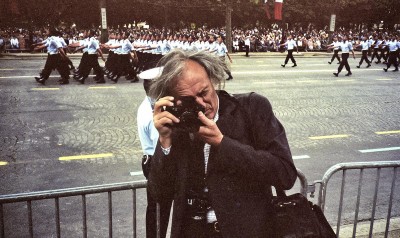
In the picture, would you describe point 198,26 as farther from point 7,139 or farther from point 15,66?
point 7,139

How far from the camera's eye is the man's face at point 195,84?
184 cm

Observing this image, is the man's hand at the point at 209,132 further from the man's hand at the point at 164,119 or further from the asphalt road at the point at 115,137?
the asphalt road at the point at 115,137

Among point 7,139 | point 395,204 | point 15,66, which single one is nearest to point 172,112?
point 395,204

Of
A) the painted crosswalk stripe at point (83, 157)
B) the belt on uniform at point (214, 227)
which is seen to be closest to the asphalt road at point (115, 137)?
the painted crosswalk stripe at point (83, 157)

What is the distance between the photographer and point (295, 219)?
184 cm

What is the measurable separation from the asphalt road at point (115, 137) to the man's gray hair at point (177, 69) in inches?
129

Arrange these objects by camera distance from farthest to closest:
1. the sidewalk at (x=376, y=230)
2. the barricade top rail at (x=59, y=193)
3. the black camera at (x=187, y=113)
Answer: the sidewalk at (x=376, y=230), the barricade top rail at (x=59, y=193), the black camera at (x=187, y=113)

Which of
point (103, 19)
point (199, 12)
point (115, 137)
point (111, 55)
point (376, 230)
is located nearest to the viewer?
point (376, 230)

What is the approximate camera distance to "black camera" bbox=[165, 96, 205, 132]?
165cm

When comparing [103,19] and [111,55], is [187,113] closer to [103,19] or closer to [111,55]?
[111,55]

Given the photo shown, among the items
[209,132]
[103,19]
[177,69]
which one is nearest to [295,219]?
[209,132]

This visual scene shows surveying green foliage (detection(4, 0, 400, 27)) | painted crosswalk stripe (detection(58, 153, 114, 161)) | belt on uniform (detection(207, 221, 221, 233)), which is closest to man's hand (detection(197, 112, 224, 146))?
belt on uniform (detection(207, 221, 221, 233))

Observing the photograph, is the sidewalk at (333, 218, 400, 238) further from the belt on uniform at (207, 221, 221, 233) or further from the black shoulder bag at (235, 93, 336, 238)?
the belt on uniform at (207, 221, 221, 233)

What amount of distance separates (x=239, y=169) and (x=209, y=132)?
0.75 ft
